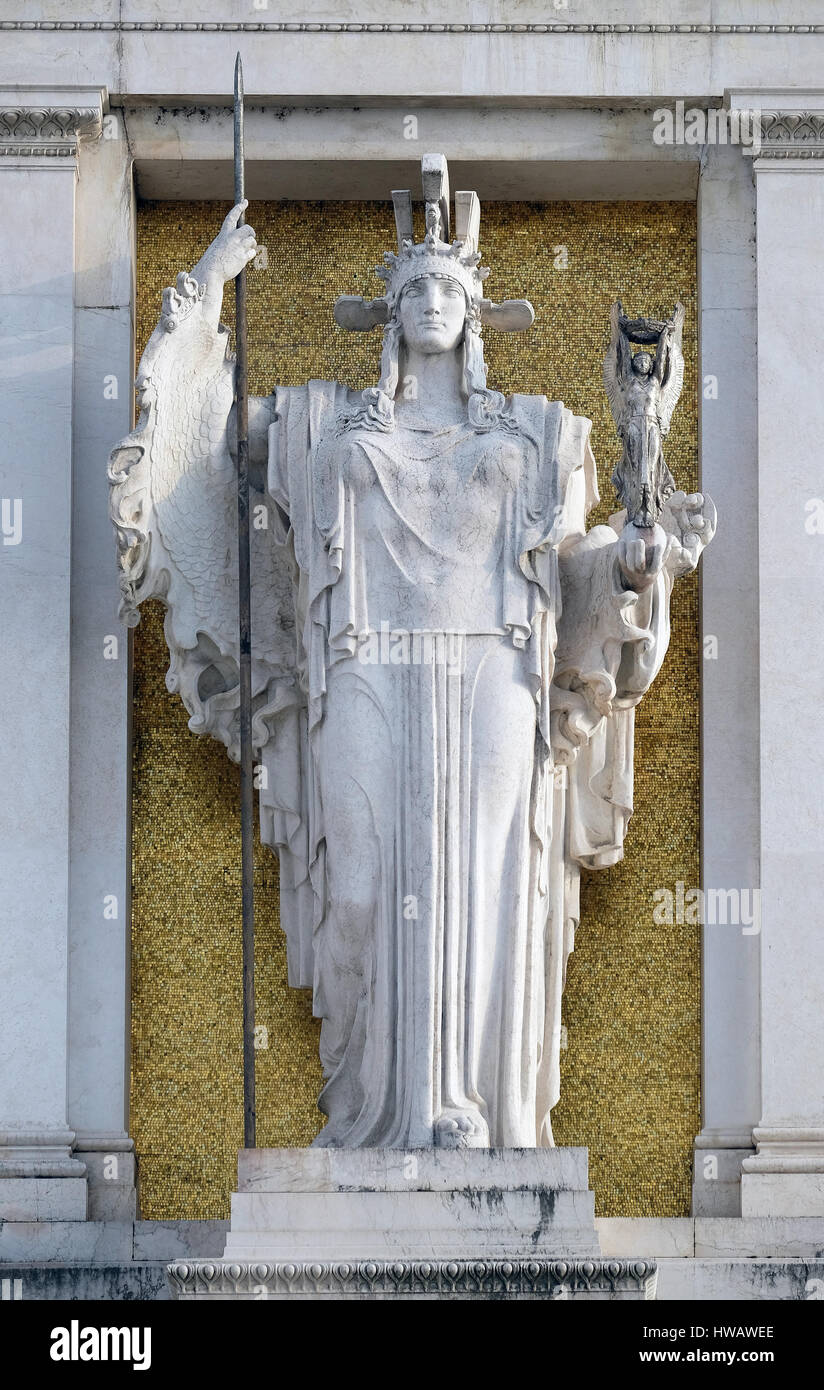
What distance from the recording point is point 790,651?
47.1ft

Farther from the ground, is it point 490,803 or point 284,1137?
point 490,803

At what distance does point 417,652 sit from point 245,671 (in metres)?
0.69

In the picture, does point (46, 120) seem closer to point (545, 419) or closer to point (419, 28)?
point (419, 28)

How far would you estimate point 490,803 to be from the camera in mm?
13336

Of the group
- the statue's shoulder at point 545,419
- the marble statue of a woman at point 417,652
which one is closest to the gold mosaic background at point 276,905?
the marble statue of a woman at point 417,652

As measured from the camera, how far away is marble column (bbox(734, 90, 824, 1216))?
1392cm

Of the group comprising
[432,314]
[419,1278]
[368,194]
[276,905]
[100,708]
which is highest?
[368,194]

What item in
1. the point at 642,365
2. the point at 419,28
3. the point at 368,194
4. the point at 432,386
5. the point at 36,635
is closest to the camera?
the point at 642,365

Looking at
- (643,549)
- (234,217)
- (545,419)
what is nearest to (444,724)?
(643,549)

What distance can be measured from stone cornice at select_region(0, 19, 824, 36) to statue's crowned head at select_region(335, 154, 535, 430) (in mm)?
911

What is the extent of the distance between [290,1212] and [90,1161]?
1.72 m
